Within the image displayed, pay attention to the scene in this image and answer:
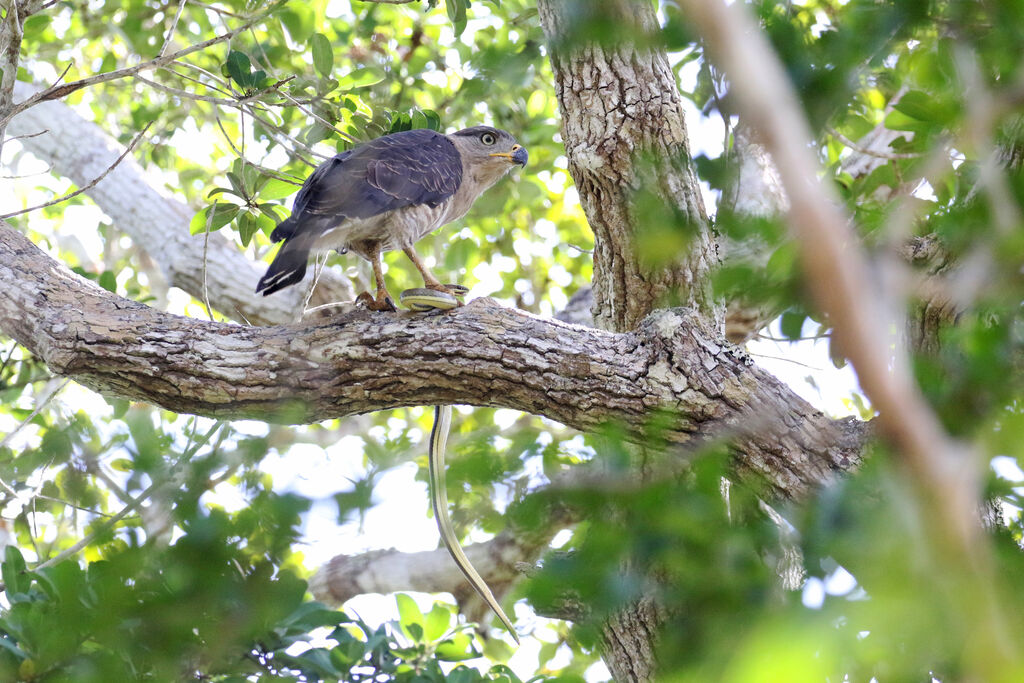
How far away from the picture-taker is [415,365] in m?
2.71

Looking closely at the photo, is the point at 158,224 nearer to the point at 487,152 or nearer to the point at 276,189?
the point at 276,189

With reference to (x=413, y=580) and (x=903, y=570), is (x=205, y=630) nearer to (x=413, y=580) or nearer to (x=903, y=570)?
(x=903, y=570)

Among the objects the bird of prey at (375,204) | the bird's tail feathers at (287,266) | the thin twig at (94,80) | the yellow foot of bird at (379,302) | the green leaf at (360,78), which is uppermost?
the green leaf at (360,78)

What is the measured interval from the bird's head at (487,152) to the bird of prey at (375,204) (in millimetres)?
156

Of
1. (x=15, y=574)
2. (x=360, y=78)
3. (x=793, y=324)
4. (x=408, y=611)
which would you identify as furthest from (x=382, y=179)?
(x=793, y=324)

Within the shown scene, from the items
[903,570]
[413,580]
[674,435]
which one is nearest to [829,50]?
[903,570]

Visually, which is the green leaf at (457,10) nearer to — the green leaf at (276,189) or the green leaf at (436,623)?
the green leaf at (276,189)

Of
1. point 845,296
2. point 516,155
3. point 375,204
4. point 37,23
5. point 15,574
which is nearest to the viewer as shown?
point 845,296

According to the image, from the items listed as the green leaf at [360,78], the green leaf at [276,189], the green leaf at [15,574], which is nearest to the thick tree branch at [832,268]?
the green leaf at [15,574]

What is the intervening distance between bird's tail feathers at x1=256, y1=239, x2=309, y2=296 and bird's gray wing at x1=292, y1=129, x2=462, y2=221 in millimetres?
145

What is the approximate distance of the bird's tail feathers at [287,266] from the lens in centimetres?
289

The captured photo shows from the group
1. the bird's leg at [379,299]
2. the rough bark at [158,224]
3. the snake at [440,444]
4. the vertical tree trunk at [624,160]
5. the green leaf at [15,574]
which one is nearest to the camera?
the green leaf at [15,574]

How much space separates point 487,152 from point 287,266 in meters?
1.44

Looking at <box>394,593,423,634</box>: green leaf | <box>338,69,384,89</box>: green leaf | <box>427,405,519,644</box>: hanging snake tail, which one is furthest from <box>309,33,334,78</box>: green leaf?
<box>394,593,423,634</box>: green leaf
